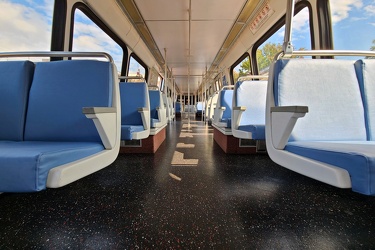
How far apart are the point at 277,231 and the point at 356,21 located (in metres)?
2.81

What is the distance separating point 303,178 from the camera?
184 cm

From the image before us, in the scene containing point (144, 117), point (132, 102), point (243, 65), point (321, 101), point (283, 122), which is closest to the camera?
point (283, 122)

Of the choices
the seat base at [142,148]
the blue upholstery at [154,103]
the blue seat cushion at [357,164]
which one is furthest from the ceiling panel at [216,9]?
the blue seat cushion at [357,164]

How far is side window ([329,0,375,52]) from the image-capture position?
2061 millimetres

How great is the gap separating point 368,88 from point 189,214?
1.66 m

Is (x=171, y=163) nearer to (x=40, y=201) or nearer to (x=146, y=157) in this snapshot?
(x=146, y=157)

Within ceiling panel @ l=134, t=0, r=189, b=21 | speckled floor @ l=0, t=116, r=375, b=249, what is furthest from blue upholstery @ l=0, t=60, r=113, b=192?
ceiling panel @ l=134, t=0, r=189, b=21

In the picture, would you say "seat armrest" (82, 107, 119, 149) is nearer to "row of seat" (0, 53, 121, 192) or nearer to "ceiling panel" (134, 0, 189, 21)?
"row of seat" (0, 53, 121, 192)

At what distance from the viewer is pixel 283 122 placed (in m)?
1.05

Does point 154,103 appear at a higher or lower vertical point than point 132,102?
higher

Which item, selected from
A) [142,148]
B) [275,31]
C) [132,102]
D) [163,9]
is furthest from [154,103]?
[275,31]

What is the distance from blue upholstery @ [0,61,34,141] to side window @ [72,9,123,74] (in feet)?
5.62

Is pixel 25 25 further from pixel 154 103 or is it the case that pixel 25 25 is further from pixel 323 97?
pixel 323 97

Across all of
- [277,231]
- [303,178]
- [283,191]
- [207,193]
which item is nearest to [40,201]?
[207,193]
